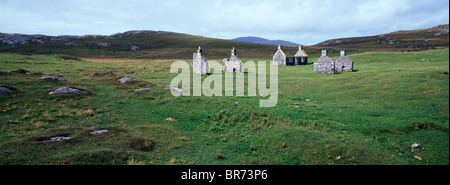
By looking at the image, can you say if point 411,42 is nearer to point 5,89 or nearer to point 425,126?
point 425,126

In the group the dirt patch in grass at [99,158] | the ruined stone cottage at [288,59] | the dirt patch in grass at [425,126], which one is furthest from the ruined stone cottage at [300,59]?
the dirt patch in grass at [99,158]

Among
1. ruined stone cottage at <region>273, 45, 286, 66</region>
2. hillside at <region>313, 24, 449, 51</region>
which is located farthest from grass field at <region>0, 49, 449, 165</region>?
hillside at <region>313, 24, 449, 51</region>

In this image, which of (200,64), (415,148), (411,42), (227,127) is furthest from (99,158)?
(411,42)

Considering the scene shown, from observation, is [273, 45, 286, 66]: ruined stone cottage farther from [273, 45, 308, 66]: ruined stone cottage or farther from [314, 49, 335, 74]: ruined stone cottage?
[314, 49, 335, 74]: ruined stone cottage

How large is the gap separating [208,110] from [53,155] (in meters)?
12.5

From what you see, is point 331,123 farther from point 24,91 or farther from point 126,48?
point 126,48

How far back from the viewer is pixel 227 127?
17.8 metres

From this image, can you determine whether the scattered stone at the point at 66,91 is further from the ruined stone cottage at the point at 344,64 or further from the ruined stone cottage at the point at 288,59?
the ruined stone cottage at the point at 288,59

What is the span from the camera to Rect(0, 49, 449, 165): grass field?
1166 centimetres

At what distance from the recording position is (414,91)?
989 inches

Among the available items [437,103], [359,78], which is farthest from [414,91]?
[359,78]

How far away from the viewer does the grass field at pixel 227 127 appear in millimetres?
11656

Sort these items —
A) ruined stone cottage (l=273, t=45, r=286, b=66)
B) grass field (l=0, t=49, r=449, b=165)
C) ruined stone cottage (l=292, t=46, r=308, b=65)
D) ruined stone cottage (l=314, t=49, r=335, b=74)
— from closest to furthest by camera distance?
grass field (l=0, t=49, r=449, b=165) < ruined stone cottage (l=314, t=49, r=335, b=74) < ruined stone cottage (l=273, t=45, r=286, b=66) < ruined stone cottage (l=292, t=46, r=308, b=65)

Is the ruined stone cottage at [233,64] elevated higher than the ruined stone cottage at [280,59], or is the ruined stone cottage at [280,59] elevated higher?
the ruined stone cottage at [280,59]
